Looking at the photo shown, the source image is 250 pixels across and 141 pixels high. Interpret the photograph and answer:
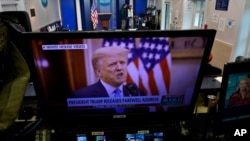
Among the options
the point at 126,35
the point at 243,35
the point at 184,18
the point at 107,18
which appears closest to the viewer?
the point at 126,35

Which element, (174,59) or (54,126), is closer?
(174,59)

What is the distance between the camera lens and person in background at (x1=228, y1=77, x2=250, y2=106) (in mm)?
881

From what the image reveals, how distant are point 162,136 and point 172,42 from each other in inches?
17.1

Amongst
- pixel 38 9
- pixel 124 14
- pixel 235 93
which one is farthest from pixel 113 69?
pixel 124 14

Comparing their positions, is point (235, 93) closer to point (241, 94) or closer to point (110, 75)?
point (241, 94)

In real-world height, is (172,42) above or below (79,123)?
above

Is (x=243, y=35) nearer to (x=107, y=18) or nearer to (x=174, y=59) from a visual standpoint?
(x=174, y=59)

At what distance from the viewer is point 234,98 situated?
0.89 meters

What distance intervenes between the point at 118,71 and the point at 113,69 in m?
0.02

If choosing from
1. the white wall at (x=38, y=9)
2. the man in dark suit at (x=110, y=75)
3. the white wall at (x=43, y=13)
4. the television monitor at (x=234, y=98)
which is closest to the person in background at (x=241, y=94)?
the television monitor at (x=234, y=98)

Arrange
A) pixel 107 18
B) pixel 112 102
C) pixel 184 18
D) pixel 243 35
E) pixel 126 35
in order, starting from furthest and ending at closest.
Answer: pixel 107 18
pixel 184 18
pixel 243 35
pixel 112 102
pixel 126 35

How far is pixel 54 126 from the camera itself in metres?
0.86

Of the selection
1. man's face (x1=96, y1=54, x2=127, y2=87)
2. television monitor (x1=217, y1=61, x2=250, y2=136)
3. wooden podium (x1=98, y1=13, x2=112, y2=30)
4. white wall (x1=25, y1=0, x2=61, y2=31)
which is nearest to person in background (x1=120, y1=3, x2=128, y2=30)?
wooden podium (x1=98, y1=13, x2=112, y2=30)

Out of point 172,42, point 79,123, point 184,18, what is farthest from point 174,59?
point 184,18
